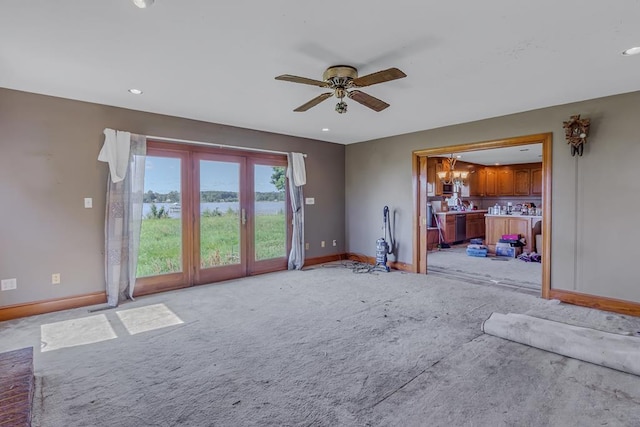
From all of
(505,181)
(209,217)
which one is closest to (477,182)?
(505,181)

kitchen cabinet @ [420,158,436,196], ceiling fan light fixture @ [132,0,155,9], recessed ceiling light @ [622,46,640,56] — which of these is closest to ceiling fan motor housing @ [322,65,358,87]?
ceiling fan light fixture @ [132,0,155,9]

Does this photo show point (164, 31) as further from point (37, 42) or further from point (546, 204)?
point (546, 204)

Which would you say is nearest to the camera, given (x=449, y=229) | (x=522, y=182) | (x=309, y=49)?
(x=309, y=49)

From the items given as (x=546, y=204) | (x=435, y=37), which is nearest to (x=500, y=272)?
(x=546, y=204)

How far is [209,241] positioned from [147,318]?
1708 mm

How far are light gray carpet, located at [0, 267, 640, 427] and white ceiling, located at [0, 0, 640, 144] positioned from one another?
253cm

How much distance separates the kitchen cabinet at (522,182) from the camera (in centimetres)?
994

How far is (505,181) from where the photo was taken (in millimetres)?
10406

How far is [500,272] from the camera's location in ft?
19.5

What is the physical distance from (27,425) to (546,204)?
17.7 ft

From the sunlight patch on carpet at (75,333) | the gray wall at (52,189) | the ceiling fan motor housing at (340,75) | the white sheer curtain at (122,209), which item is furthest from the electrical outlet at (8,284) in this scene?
the ceiling fan motor housing at (340,75)

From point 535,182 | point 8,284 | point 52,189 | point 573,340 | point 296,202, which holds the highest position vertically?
point 535,182

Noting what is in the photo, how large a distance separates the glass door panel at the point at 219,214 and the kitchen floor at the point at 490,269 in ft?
11.8

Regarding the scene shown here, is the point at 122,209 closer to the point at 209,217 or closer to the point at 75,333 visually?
the point at 209,217
